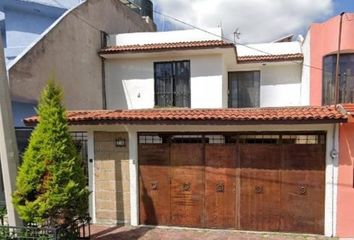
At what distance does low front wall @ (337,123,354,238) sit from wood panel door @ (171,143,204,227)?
3.62 m

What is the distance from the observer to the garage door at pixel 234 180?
8508mm

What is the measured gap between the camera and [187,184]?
9.18m

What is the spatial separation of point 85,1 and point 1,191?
8808 mm

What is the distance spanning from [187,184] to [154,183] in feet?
3.26

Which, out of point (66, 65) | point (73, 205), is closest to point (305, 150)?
point (73, 205)

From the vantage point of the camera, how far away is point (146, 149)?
371 inches

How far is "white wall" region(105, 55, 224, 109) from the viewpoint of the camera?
14023mm

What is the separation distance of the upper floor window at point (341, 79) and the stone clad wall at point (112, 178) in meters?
8.90

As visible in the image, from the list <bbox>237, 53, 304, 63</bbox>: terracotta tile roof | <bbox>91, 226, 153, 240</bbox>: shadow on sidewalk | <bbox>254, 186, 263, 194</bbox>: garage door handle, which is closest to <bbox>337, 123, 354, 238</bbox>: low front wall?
<bbox>254, 186, 263, 194</bbox>: garage door handle

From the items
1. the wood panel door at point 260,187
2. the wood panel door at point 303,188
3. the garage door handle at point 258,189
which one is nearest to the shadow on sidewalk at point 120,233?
the wood panel door at point 260,187

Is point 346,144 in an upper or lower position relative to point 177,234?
upper

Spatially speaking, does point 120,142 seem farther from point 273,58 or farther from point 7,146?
point 273,58

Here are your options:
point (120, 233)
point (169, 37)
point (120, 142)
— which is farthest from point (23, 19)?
point (120, 233)

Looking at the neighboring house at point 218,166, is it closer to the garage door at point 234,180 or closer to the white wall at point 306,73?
the garage door at point 234,180
